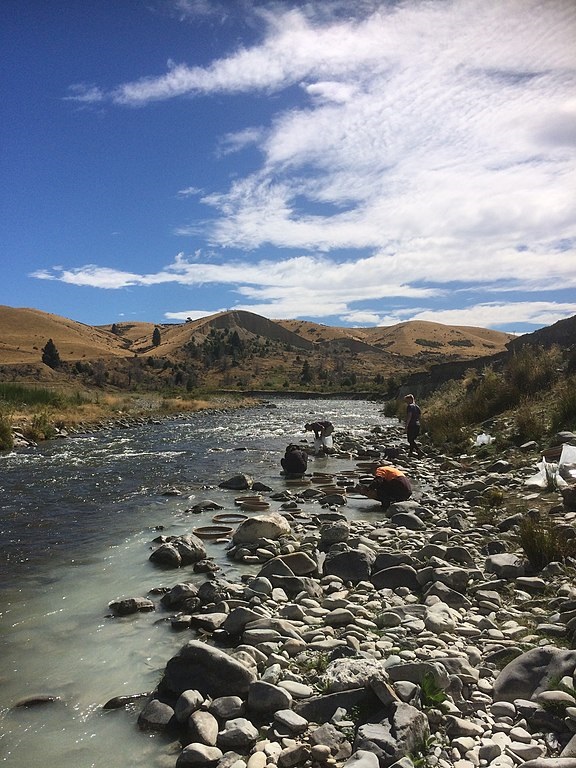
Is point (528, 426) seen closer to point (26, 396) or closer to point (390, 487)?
point (390, 487)

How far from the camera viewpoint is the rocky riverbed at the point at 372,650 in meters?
3.35

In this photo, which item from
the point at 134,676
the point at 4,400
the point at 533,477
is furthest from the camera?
the point at 4,400

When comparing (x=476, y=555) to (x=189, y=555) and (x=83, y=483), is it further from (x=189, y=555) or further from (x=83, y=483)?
(x=83, y=483)

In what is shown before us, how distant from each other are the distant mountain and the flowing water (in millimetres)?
46101

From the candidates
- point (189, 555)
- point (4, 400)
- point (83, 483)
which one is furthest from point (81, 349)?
point (189, 555)

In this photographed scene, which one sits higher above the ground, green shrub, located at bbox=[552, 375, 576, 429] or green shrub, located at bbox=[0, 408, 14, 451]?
green shrub, located at bbox=[552, 375, 576, 429]

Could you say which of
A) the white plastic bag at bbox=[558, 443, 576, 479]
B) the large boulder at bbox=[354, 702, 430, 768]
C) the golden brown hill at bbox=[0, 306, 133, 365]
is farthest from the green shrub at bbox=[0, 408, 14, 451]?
the golden brown hill at bbox=[0, 306, 133, 365]

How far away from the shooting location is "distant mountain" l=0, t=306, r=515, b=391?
7625 centimetres

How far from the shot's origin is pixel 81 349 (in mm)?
97625

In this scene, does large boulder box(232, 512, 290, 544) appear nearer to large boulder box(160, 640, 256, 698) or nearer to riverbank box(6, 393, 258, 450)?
large boulder box(160, 640, 256, 698)

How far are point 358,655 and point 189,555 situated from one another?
406 centimetres

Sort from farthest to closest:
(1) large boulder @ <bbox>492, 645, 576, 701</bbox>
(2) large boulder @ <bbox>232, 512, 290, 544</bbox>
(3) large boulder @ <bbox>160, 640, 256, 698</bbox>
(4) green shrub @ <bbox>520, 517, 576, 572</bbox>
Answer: (2) large boulder @ <bbox>232, 512, 290, 544</bbox>, (4) green shrub @ <bbox>520, 517, 576, 572</bbox>, (3) large boulder @ <bbox>160, 640, 256, 698</bbox>, (1) large boulder @ <bbox>492, 645, 576, 701</bbox>

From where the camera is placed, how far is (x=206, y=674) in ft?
14.0

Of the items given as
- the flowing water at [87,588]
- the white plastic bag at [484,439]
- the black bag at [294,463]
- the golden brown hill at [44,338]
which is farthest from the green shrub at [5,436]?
the golden brown hill at [44,338]
